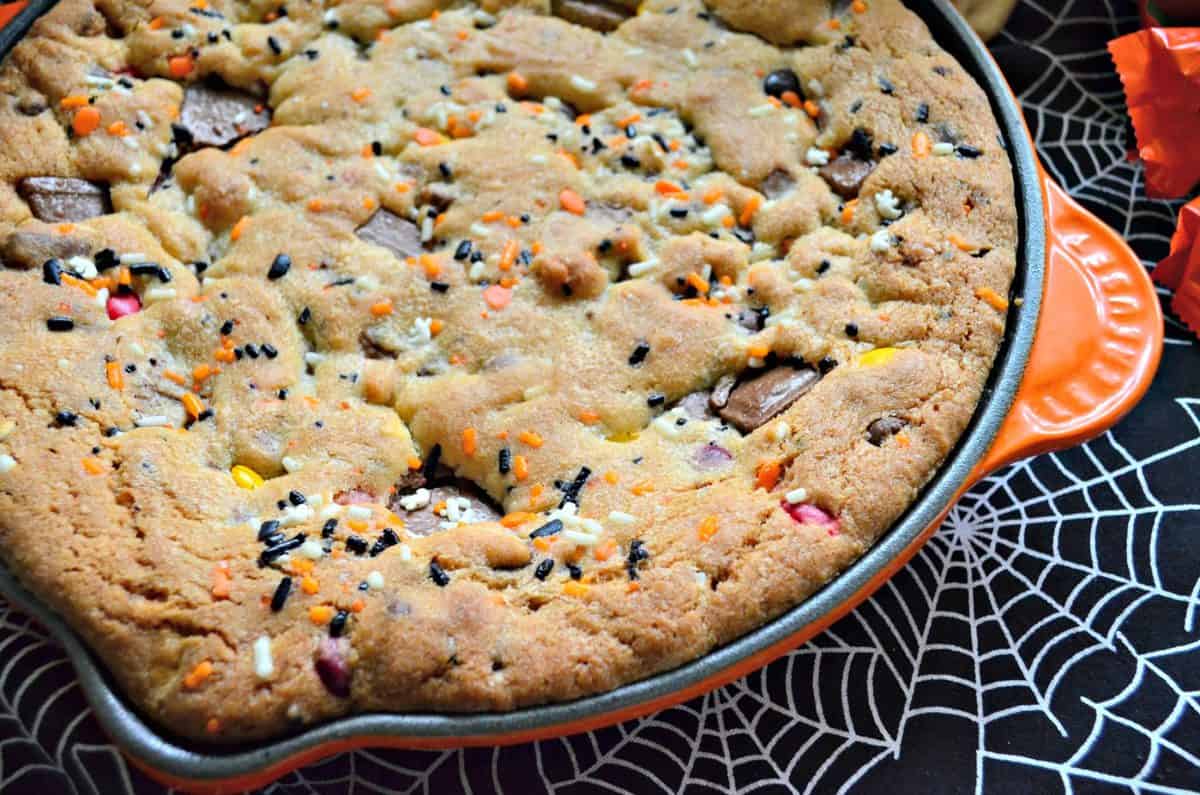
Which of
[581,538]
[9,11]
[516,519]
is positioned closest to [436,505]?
[516,519]

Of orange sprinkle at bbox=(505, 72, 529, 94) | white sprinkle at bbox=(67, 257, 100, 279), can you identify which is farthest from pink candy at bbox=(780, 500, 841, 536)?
white sprinkle at bbox=(67, 257, 100, 279)

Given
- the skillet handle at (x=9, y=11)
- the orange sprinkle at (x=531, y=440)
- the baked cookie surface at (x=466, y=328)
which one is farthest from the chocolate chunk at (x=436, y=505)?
the skillet handle at (x=9, y=11)

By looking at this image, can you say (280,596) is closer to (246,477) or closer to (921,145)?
(246,477)

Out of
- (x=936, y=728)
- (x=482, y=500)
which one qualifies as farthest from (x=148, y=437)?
(x=936, y=728)

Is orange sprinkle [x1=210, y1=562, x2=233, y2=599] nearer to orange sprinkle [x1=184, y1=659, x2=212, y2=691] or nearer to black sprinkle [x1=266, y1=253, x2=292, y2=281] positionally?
orange sprinkle [x1=184, y1=659, x2=212, y2=691]

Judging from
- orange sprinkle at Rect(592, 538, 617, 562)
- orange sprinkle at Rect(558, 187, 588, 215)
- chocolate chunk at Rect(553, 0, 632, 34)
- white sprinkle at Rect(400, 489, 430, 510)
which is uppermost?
chocolate chunk at Rect(553, 0, 632, 34)

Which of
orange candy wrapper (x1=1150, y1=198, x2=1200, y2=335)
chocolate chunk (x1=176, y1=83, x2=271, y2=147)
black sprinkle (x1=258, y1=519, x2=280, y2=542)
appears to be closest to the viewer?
black sprinkle (x1=258, y1=519, x2=280, y2=542)
